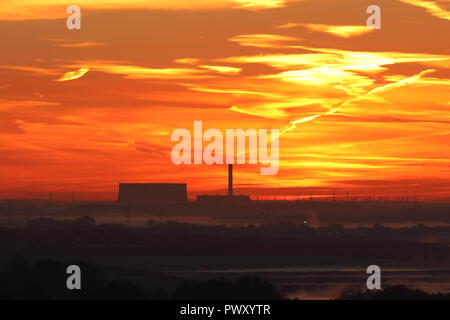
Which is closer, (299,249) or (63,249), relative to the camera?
(63,249)

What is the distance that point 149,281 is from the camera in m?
117

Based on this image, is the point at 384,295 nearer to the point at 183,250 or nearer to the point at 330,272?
the point at 330,272

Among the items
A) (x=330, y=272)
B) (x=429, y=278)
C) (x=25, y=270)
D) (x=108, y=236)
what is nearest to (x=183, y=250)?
(x=108, y=236)

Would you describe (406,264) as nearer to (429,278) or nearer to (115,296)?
(429,278)

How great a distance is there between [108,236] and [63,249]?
25.9 metres

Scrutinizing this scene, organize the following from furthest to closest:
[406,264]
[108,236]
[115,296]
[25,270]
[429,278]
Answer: [108,236], [406,264], [429,278], [25,270], [115,296]

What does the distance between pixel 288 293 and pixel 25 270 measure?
3330 cm

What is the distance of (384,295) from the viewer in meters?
78.7
